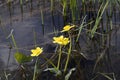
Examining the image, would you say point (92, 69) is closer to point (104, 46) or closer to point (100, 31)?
point (104, 46)

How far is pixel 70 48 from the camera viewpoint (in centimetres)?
181

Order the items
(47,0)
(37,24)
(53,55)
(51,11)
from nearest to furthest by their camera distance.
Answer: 1. (53,55)
2. (37,24)
3. (51,11)
4. (47,0)

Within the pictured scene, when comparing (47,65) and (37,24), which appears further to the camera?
(37,24)

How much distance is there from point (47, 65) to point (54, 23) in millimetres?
814

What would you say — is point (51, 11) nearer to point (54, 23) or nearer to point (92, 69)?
point (54, 23)

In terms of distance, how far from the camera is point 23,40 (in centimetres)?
242

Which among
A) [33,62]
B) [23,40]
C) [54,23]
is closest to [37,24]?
[54,23]

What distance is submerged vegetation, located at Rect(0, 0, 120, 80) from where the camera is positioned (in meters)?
1.83

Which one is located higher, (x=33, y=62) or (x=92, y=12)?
(x=92, y=12)

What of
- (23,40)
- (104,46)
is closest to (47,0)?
(23,40)

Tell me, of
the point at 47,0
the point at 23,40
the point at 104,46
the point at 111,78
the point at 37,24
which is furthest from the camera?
the point at 47,0

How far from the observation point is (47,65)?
1.96 m

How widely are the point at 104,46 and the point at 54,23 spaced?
63 cm

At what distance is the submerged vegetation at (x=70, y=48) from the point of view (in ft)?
6.01
